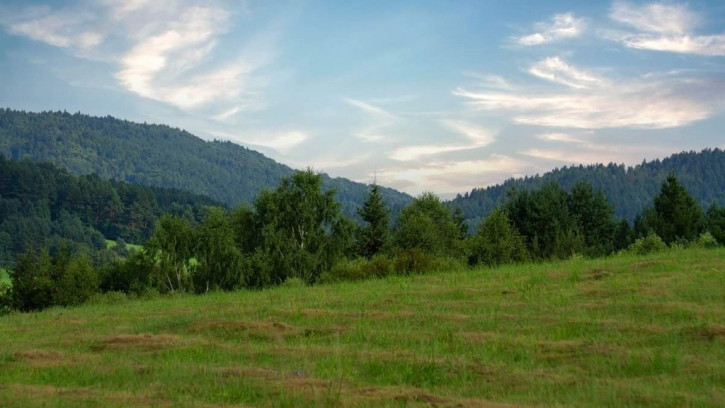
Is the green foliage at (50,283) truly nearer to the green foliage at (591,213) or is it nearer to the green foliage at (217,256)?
the green foliage at (217,256)

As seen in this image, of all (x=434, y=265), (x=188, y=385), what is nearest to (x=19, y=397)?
(x=188, y=385)

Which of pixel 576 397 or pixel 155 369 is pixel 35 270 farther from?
pixel 576 397

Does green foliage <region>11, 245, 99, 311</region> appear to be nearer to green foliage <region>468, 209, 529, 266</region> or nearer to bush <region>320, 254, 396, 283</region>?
bush <region>320, 254, 396, 283</region>

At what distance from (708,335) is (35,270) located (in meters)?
79.6

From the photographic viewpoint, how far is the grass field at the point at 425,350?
9.31m

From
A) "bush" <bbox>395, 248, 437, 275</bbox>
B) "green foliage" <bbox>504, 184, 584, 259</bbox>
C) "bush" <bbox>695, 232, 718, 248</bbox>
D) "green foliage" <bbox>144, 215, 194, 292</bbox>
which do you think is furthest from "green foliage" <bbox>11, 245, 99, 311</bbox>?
"bush" <bbox>695, 232, 718, 248</bbox>

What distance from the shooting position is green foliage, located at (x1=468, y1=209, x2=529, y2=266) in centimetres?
7443

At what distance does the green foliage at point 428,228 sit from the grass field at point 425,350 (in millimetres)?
46114

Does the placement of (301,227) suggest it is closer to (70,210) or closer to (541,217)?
(541,217)

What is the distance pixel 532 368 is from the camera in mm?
10711

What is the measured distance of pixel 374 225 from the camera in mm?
85250

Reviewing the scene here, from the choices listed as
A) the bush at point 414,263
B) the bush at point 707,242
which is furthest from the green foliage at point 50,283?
the bush at point 707,242

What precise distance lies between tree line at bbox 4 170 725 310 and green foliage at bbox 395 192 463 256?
14cm

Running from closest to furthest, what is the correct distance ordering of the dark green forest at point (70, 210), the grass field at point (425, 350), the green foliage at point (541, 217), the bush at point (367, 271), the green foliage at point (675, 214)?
the grass field at point (425, 350) → the bush at point (367, 271) → the green foliage at point (675, 214) → the green foliage at point (541, 217) → the dark green forest at point (70, 210)
